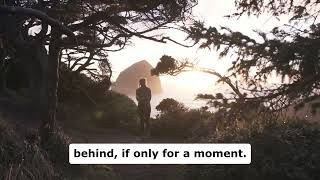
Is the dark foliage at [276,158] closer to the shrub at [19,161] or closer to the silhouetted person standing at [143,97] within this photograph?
the silhouetted person standing at [143,97]

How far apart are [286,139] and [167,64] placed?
752cm

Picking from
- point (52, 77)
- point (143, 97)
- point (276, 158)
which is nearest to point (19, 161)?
point (52, 77)

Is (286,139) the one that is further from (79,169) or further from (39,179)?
(39,179)

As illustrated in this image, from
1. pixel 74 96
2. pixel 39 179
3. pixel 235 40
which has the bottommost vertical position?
pixel 39 179

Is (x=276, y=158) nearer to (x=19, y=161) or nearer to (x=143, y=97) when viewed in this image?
(x=19, y=161)

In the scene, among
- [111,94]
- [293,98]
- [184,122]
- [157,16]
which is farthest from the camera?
[111,94]

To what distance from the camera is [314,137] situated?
405 inches

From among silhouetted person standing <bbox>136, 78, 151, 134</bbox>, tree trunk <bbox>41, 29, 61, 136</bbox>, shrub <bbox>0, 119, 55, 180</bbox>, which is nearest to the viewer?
shrub <bbox>0, 119, 55, 180</bbox>

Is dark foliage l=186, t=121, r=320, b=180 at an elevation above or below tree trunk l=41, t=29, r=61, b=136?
below

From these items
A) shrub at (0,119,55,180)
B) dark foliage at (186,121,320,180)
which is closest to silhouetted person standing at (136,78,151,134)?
dark foliage at (186,121,320,180)

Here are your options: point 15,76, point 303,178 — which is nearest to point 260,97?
point 303,178

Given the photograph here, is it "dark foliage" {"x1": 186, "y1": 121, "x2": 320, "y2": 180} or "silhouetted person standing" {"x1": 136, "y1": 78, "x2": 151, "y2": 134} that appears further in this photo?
"silhouetted person standing" {"x1": 136, "y1": 78, "x2": 151, "y2": 134}

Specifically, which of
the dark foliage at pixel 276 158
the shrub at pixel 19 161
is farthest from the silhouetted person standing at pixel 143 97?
the shrub at pixel 19 161

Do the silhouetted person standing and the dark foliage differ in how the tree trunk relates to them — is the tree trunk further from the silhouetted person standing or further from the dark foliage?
the dark foliage
